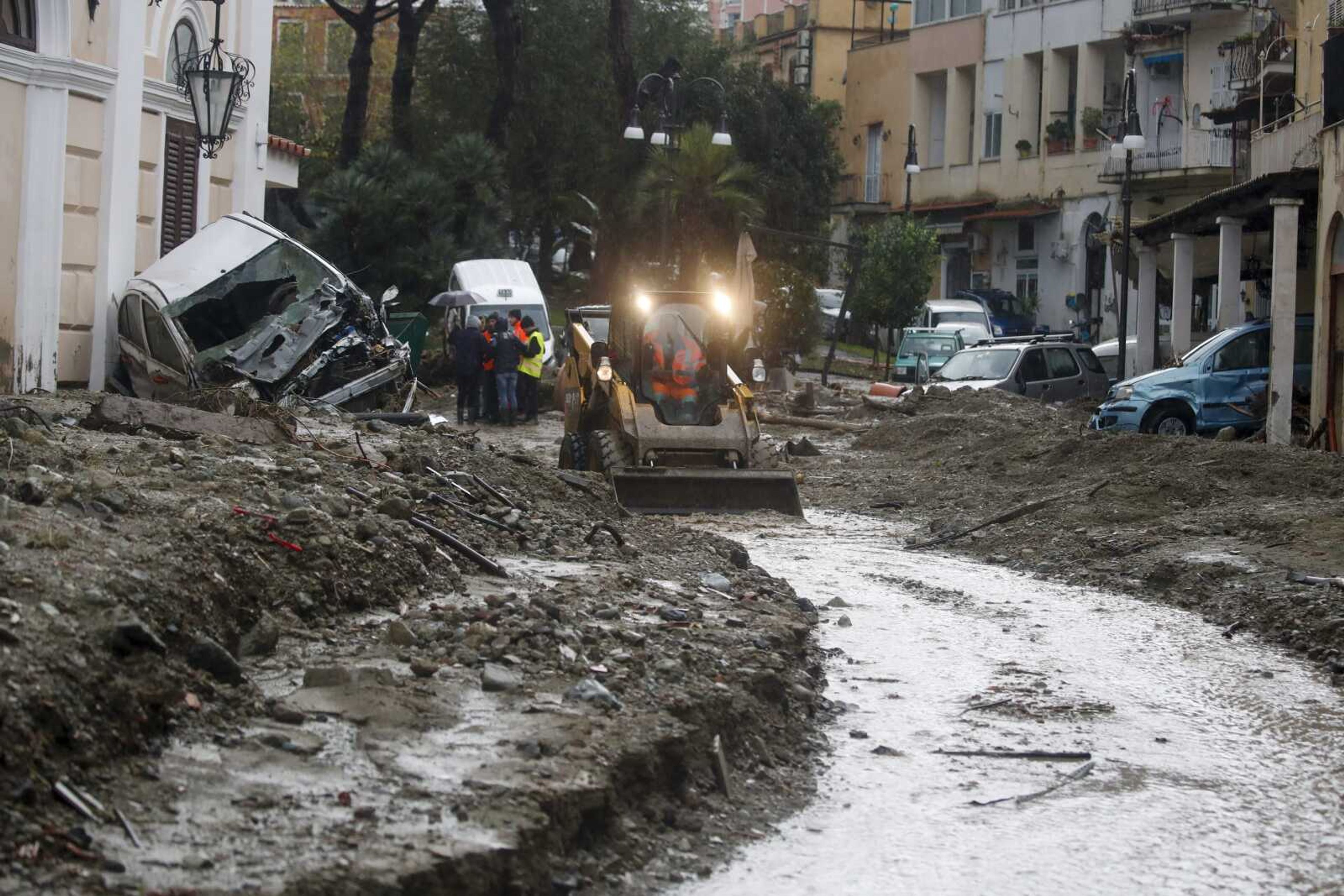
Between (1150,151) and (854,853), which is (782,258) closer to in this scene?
(1150,151)

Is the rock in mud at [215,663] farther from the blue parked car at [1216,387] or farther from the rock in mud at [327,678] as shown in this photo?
the blue parked car at [1216,387]

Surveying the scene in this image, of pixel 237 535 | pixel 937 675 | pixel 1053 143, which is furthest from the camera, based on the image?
pixel 1053 143

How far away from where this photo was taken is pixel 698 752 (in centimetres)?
711

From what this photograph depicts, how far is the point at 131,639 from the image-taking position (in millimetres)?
6203

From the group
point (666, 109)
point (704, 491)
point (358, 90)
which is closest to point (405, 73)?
point (358, 90)

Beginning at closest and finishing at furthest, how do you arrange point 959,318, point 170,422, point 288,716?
point 288,716, point 170,422, point 959,318

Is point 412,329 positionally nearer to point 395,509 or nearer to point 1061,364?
point 1061,364

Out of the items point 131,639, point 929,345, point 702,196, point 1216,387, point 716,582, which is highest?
point 702,196

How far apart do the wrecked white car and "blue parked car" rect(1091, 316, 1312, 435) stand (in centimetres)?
985

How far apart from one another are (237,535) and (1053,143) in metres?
47.5

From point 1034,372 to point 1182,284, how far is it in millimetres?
2912

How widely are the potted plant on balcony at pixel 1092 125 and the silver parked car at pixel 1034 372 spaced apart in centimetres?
2015

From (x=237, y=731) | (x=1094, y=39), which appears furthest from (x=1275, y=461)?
(x=1094, y=39)

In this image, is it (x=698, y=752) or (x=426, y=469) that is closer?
(x=698, y=752)
